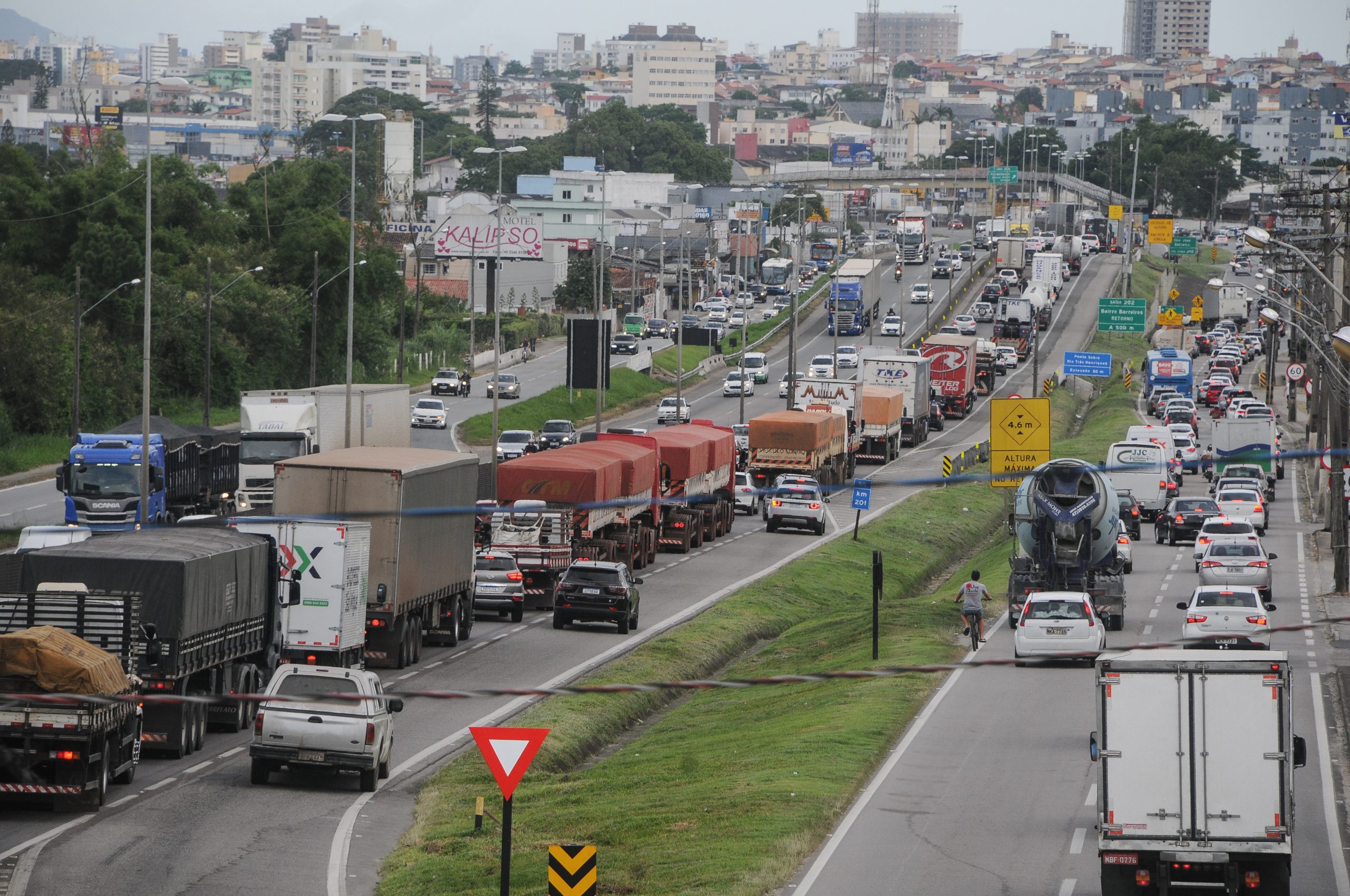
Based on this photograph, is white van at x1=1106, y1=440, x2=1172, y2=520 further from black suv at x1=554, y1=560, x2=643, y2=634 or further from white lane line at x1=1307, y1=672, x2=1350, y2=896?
white lane line at x1=1307, y1=672, x2=1350, y2=896

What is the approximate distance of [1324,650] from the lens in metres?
36.5

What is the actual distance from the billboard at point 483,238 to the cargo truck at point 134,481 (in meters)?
75.4

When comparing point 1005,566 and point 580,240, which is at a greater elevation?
point 580,240

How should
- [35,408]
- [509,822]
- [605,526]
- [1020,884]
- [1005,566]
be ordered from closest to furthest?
1. [509,822]
2. [1020,884]
3. [605,526]
4. [1005,566]
5. [35,408]

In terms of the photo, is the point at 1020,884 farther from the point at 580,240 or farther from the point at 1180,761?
the point at 580,240

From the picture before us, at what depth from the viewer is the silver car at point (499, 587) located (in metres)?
41.2

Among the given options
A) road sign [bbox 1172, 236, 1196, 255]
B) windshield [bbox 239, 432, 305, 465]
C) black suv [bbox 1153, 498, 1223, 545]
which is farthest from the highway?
road sign [bbox 1172, 236, 1196, 255]

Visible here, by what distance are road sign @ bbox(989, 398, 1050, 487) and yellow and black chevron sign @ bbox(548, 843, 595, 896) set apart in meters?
30.7

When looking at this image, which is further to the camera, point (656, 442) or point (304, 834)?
point (656, 442)

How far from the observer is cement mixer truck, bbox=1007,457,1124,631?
1484 inches

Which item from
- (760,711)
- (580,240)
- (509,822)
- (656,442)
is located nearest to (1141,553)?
(656,442)

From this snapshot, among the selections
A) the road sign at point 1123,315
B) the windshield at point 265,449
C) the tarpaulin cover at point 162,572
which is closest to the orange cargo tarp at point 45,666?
the tarpaulin cover at point 162,572

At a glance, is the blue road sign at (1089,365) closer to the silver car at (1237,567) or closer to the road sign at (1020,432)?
the road sign at (1020,432)

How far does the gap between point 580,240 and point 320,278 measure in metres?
63.2
